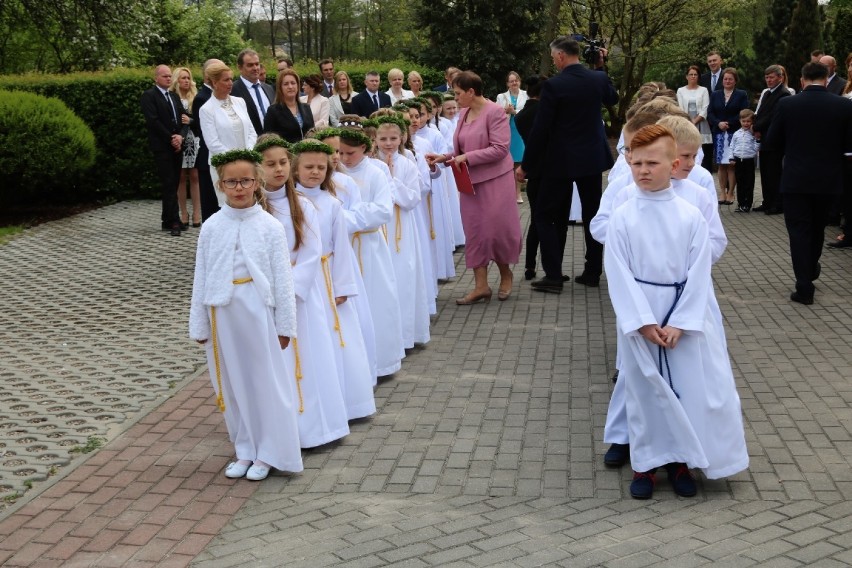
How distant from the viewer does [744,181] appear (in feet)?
55.2

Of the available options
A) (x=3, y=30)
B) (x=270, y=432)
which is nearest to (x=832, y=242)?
(x=270, y=432)

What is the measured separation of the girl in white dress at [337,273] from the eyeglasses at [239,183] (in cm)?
96

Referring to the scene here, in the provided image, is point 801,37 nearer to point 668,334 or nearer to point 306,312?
point 306,312

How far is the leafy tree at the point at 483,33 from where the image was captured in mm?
29875

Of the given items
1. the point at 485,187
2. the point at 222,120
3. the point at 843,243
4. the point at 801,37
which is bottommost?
the point at 843,243

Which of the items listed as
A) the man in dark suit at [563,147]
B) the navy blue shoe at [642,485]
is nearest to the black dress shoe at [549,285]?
the man in dark suit at [563,147]

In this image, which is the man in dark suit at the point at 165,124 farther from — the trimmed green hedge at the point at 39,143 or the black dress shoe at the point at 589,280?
the black dress shoe at the point at 589,280

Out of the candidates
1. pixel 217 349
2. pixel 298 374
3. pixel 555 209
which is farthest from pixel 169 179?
pixel 217 349

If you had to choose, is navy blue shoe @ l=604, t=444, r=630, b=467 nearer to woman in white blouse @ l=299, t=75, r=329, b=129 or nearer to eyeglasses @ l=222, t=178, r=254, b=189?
eyeglasses @ l=222, t=178, r=254, b=189

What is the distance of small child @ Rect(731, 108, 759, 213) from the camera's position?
1647 centimetres

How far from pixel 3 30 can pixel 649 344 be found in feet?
93.2

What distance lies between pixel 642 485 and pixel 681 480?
19 cm

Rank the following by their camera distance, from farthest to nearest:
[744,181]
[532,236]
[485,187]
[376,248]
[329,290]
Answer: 1. [744,181]
2. [532,236]
3. [485,187]
4. [376,248]
5. [329,290]

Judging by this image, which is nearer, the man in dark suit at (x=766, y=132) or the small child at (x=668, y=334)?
the small child at (x=668, y=334)
